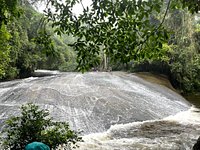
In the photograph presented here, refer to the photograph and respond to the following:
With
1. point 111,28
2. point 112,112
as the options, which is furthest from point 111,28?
point 112,112

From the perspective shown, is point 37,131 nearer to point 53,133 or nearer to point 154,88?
point 53,133

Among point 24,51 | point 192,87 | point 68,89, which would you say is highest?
point 24,51

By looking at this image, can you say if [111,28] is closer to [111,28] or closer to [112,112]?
[111,28]

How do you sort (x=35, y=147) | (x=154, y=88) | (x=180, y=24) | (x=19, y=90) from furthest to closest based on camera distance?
(x=180, y=24), (x=154, y=88), (x=19, y=90), (x=35, y=147)

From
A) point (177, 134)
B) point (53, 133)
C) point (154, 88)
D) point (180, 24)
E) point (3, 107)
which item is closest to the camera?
point (53, 133)

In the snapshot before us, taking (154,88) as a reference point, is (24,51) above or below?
above

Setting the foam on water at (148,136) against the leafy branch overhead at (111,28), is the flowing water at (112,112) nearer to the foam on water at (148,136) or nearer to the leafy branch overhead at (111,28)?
the foam on water at (148,136)

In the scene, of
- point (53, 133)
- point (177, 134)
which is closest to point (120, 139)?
point (177, 134)

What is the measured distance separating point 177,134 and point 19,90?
529 centimetres

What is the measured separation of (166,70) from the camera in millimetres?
19828

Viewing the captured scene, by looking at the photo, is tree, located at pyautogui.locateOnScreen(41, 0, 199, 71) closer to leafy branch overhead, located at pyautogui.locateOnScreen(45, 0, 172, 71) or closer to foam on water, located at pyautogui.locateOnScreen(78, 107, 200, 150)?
leafy branch overhead, located at pyautogui.locateOnScreen(45, 0, 172, 71)

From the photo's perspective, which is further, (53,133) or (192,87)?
(192,87)

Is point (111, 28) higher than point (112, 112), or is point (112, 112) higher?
point (111, 28)

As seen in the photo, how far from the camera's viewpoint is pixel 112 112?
9.16 m
